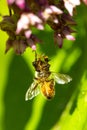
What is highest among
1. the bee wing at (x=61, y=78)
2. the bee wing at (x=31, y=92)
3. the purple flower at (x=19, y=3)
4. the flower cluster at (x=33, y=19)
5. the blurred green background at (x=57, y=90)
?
the purple flower at (x=19, y=3)

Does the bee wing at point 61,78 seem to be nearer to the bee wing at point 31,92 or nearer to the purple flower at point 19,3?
the bee wing at point 31,92

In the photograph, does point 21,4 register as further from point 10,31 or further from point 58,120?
point 58,120

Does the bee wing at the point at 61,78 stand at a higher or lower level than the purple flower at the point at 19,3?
lower

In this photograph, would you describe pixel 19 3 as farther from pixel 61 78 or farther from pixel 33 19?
pixel 61 78

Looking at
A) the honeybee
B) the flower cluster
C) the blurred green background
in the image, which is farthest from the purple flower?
the blurred green background

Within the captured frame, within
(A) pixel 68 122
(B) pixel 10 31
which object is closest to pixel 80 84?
(A) pixel 68 122

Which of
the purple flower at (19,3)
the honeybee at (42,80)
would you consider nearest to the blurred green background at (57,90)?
the honeybee at (42,80)
